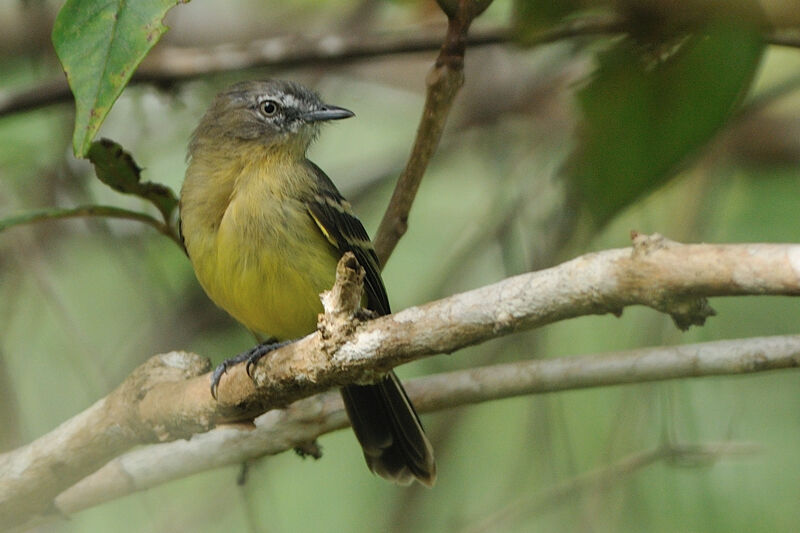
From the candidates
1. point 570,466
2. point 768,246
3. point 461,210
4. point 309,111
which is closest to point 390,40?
point 309,111

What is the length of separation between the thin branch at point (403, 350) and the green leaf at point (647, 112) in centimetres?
64

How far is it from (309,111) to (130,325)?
160cm

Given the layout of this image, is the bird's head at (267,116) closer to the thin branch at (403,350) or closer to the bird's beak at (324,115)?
the bird's beak at (324,115)

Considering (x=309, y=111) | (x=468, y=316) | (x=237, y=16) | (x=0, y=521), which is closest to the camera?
(x=468, y=316)

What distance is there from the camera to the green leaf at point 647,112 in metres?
3.09

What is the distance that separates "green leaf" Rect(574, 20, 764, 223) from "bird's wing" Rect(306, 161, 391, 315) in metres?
0.80

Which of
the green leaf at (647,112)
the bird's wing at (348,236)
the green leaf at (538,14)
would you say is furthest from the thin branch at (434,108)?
the green leaf at (647,112)

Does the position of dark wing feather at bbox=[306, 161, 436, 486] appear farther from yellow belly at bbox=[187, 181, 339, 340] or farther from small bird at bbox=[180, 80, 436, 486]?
yellow belly at bbox=[187, 181, 339, 340]

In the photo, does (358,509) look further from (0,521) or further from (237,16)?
(237,16)

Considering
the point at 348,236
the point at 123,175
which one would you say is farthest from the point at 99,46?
the point at 348,236

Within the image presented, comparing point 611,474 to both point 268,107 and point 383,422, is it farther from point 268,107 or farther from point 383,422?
point 268,107

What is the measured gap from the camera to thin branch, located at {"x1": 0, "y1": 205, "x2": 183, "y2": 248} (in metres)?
3.24

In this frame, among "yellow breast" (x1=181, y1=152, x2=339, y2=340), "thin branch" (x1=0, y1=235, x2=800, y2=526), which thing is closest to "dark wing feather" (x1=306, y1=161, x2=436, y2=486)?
"yellow breast" (x1=181, y1=152, x2=339, y2=340)

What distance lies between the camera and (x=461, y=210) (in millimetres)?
5922
